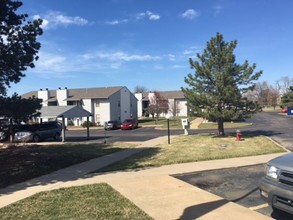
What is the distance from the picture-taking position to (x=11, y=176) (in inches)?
457

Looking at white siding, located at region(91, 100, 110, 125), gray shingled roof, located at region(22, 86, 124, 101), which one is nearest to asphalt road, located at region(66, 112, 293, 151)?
white siding, located at region(91, 100, 110, 125)

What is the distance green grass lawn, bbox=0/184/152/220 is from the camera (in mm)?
7180

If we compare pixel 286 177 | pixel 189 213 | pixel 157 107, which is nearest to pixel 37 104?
pixel 189 213

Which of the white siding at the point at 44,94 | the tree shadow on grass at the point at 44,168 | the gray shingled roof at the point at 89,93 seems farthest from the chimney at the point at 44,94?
the tree shadow on grass at the point at 44,168

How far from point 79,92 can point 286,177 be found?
62.0 m

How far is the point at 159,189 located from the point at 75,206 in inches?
93.0

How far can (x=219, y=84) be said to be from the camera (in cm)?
Result: 2364

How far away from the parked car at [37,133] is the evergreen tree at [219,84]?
13732 mm

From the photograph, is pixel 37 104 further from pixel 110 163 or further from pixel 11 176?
pixel 11 176

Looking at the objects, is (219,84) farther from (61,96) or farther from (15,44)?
(61,96)

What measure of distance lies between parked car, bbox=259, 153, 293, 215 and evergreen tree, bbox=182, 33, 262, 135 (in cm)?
1720

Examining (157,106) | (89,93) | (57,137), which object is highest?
(89,93)

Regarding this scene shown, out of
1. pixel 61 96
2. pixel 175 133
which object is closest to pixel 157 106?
pixel 61 96

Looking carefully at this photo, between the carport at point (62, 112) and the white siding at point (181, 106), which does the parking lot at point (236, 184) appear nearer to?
the carport at point (62, 112)
